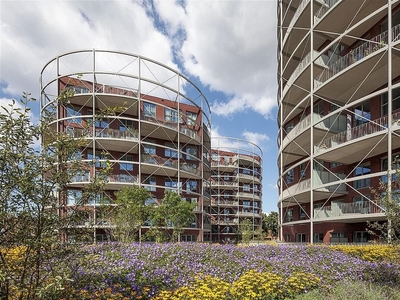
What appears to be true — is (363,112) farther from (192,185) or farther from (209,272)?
(192,185)

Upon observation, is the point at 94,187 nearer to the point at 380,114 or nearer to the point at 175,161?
the point at 380,114

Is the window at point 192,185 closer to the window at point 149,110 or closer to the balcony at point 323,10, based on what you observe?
the window at point 149,110

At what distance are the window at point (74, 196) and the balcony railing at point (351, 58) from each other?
20.7m

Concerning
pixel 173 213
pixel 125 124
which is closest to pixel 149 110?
pixel 125 124

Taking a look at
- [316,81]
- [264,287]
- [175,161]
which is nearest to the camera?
[264,287]

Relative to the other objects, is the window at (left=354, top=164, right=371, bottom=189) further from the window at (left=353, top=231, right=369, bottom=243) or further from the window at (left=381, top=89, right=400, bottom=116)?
the window at (left=381, top=89, right=400, bottom=116)

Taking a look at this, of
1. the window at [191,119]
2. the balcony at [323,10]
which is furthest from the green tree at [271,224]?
the balcony at [323,10]

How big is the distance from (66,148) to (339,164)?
24082 millimetres

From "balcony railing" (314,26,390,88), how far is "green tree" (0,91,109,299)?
20784mm

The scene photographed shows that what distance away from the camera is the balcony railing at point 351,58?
19.0m

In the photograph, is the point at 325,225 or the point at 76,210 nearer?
the point at 76,210

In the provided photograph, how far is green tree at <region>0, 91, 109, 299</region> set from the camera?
3836mm

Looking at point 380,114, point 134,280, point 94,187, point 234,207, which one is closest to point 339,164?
point 380,114

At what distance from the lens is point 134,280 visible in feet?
22.1
